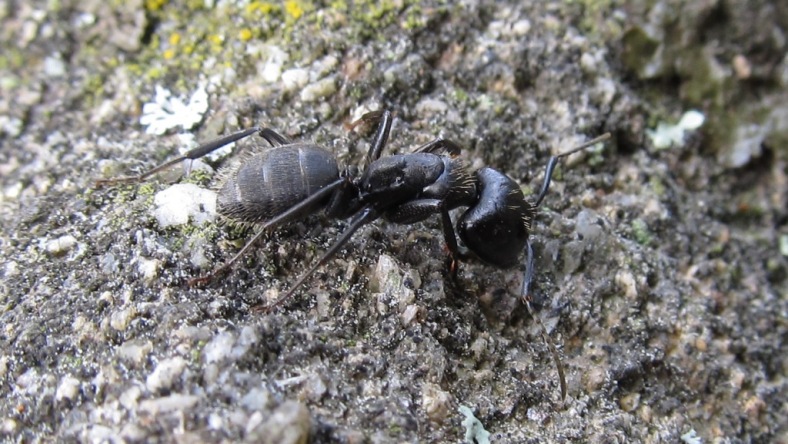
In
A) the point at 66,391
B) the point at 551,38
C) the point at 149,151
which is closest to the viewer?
the point at 66,391

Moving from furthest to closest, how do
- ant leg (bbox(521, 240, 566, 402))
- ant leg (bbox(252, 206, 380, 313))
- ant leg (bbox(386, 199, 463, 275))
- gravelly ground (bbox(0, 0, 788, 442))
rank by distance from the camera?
ant leg (bbox(386, 199, 463, 275)) < ant leg (bbox(521, 240, 566, 402)) < ant leg (bbox(252, 206, 380, 313)) < gravelly ground (bbox(0, 0, 788, 442))

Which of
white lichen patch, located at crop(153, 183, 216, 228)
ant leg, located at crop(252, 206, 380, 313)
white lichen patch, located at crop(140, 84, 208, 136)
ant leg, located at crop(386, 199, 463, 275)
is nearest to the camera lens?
ant leg, located at crop(252, 206, 380, 313)

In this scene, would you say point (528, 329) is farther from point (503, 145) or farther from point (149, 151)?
point (149, 151)

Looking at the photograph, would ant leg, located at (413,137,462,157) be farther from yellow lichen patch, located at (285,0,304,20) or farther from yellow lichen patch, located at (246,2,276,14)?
yellow lichen patch, located at (246,2,276,14)

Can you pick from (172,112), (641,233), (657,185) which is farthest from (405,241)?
(657,185)

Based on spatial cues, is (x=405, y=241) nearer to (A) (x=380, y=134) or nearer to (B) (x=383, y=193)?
(B) (x=383, y=193)

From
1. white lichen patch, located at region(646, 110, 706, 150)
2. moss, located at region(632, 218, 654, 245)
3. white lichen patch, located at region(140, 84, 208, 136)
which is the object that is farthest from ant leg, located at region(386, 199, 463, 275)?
white lichen patch, located at region(646, 110, 706, 150)

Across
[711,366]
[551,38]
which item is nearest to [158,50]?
[551,38]
